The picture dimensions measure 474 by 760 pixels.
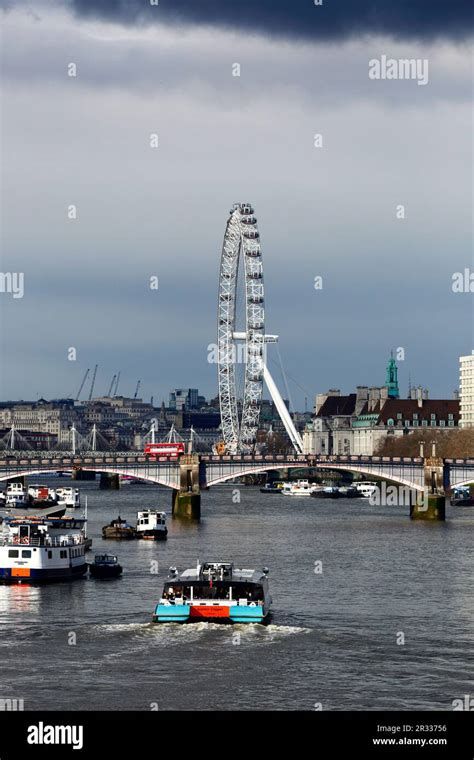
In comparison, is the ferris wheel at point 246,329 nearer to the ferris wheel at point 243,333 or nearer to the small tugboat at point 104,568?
the ferris wheel at point 243,333

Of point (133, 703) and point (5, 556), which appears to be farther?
point (5, 556)

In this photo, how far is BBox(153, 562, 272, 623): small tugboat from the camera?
4378cm

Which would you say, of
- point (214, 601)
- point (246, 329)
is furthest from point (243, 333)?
point (214, 601)

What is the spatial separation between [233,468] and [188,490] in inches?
307

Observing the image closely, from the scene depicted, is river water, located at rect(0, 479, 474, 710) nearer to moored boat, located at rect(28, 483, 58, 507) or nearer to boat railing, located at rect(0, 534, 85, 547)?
boat railing, located at rect(0, 534, 85, 547)

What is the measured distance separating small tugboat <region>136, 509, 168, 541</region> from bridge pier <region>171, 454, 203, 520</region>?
15850mm

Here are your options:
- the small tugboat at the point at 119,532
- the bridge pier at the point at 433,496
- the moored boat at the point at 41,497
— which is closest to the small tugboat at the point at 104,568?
the small tugboat at the point at 119,532

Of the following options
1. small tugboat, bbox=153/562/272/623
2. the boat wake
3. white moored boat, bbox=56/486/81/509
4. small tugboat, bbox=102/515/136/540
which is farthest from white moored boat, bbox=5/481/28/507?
the boat wake

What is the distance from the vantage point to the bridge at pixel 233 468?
101875 mm
